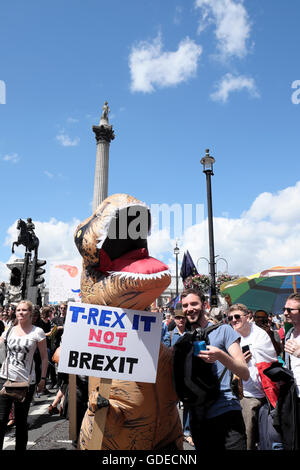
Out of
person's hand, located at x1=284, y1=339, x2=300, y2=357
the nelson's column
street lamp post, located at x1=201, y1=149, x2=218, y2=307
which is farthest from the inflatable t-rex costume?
the nelson's column

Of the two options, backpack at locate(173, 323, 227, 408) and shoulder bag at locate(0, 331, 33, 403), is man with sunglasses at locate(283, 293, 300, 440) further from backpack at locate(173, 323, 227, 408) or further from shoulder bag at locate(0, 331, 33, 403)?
shoulder bag at locate(0, 331, 33, 403)

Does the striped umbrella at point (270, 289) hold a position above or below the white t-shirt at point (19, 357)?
above

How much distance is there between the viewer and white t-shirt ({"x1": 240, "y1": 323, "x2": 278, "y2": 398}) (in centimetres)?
373

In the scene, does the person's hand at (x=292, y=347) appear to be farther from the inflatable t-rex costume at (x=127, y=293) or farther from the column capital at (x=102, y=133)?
the column capital at (x=102, y=133)

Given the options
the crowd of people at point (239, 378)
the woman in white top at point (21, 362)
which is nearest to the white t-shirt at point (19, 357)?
the woman in white top at point (21, 362)

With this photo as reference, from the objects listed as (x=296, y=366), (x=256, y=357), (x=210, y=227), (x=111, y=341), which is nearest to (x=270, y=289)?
(x=210, y=227)

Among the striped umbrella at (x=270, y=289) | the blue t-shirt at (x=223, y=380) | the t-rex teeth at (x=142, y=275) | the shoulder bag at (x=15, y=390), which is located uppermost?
the striped umbrella at (x=270, y=289)

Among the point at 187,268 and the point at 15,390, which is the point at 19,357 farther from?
the point at 187,268

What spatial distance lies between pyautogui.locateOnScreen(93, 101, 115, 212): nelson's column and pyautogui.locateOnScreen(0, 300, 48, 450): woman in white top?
90.2 feet

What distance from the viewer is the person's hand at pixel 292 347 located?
9.95 feet

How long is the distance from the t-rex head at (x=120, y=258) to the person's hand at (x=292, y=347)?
1610 mm

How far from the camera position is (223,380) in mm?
2396
